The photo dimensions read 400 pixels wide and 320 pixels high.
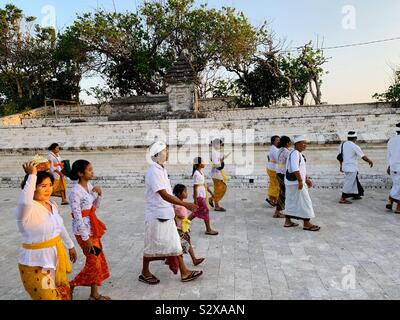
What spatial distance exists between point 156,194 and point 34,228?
143cm

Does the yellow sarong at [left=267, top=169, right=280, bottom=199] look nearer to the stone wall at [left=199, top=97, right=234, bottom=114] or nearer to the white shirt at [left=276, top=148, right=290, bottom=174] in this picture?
the white shirt at [left=276, top=148, right=290, bottom=174]

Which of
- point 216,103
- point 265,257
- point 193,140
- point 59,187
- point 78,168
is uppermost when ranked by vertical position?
point 216,103

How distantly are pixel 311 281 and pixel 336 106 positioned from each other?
799 inches

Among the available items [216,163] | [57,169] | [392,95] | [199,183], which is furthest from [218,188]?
[392,95]

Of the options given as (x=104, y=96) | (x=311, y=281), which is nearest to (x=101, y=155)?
(x=311, y=281)

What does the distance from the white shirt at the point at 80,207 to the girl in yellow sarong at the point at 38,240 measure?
1.32 ft

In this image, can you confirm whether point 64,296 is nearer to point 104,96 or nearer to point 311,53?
point 311,53

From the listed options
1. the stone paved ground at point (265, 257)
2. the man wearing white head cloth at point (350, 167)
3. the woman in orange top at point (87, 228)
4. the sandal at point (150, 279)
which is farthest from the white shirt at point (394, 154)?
the woman in orange top at point (87, 228)

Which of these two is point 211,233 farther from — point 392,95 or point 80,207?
Answer: point 392,95

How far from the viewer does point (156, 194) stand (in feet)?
13.6

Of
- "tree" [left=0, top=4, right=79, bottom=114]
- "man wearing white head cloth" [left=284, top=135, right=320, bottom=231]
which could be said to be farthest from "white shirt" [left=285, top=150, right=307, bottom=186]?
"tree" [left=0, top=4, right=79, bottom=114]

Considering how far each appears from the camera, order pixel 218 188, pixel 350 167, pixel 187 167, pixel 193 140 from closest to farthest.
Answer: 1. pixel 218 188
2. pixel 350 167
3. pixel 193 140
4. pixel 187 167

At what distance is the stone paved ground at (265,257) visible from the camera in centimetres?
408

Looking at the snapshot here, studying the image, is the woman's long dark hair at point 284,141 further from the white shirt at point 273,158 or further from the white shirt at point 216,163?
the white shirt at point 216,163
